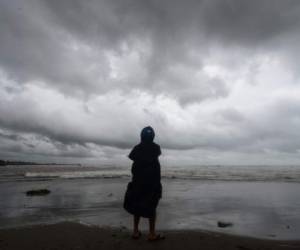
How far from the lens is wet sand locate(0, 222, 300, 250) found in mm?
5906

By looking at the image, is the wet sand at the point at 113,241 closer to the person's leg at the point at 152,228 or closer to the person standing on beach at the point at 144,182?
the person's leg at the point at 152,228

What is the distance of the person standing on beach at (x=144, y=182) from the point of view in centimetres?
642

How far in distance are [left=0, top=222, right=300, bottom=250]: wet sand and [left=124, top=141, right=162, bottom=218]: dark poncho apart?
0.70m

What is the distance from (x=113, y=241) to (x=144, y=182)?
1.40 m

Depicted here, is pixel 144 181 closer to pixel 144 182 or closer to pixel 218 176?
pixel 144 182

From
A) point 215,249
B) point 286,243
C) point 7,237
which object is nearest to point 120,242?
point 215,249

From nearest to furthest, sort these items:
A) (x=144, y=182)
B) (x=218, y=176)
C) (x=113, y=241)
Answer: (x=113, y=241)
(x=144, y=182)
(x=218, y=176)

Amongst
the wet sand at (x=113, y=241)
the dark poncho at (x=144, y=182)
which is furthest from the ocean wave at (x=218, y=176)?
the dark poncho at (x=144, y=182)

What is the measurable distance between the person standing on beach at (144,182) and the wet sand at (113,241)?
44 centimetres

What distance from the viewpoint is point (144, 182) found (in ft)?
21.3

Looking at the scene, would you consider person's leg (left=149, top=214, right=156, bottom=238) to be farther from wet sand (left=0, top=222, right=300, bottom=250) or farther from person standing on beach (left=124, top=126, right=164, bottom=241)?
wet sand (left=0, top=222, right=300, bottom=250)

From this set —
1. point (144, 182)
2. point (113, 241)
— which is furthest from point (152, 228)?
point (144, 182)

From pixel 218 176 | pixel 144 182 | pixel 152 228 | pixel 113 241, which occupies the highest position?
pixel 218 176

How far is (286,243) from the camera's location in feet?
21.8
